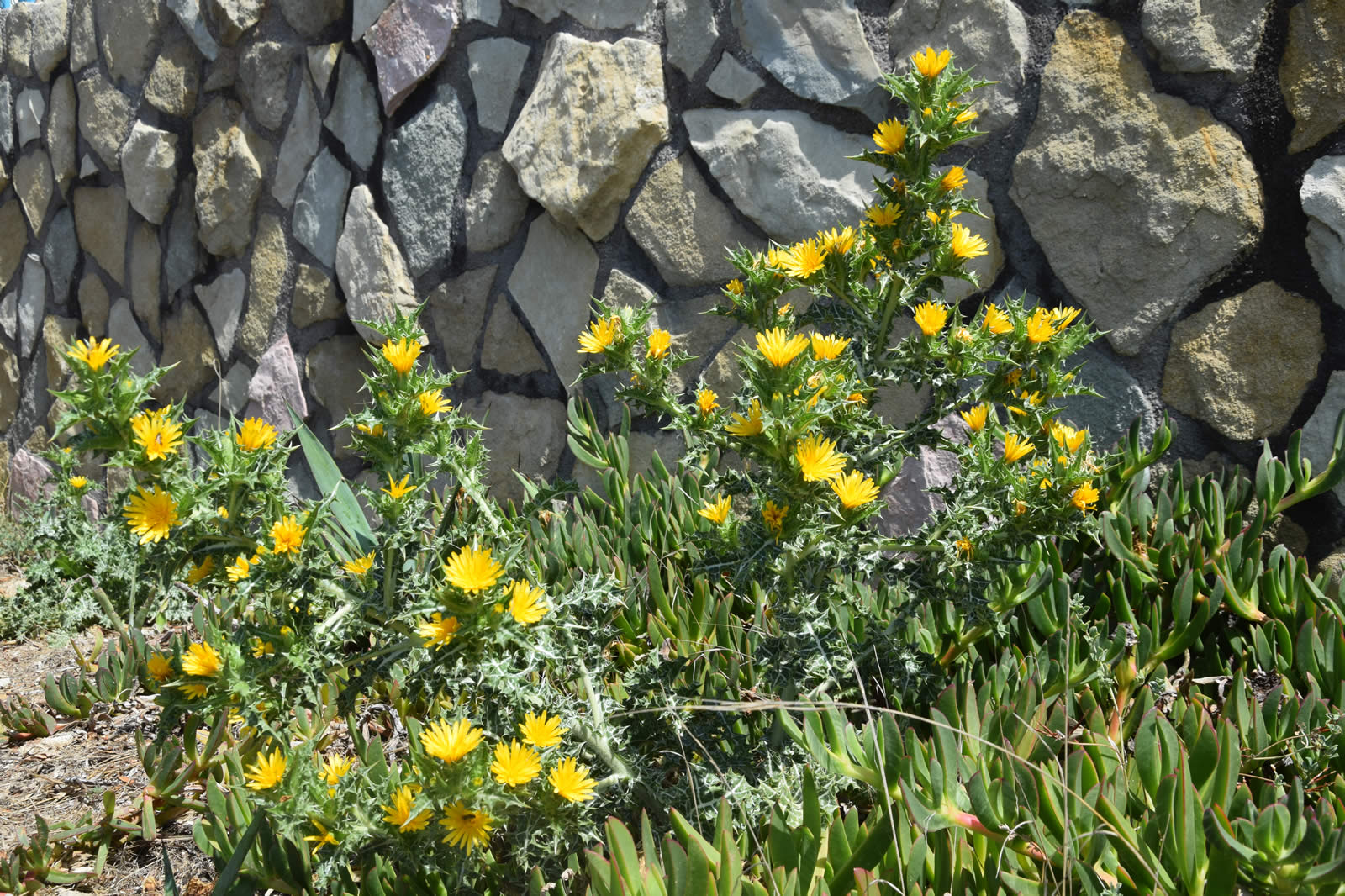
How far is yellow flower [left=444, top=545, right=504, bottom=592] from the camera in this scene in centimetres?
109

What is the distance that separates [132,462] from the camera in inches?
44.4

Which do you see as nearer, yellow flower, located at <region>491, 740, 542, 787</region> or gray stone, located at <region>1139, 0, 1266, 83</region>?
yellow flower, located at <region>491, 740, 542, 787</region>

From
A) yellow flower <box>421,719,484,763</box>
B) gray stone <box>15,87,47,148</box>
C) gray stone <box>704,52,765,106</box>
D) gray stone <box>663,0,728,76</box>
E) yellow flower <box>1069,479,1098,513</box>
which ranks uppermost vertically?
gray stone <box>15,87,47,148</box>

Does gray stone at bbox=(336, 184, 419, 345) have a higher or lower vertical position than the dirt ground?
higher

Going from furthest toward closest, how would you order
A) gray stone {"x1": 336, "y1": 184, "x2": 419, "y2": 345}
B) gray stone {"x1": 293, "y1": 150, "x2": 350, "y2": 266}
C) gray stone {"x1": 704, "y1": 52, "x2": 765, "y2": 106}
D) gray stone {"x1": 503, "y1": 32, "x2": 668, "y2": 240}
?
gray stone {"x1": 293, "y1": 150, "x2": 350, "y2": 266}
gray stone {"x1": 336, "y1": 184, "x2": 419, "y2": 345}
gray stone {"x1": 503, "y1": 32, "x2": 668, "y2": 240}
gray stone {"x1": 704, "y1": 52, "x2": 765, "y2": 106}

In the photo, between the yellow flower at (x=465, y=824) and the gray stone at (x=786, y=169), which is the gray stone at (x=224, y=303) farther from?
the yellow flower at (x=465, y=824)

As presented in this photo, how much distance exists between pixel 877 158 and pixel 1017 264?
30.9 inches

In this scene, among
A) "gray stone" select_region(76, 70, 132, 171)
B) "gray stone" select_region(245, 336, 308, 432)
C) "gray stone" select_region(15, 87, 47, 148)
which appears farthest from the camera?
"gray stone" select_region(15, 87, 47, 148)

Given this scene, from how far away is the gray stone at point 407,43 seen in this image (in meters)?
2.93

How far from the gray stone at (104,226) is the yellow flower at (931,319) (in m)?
3.87

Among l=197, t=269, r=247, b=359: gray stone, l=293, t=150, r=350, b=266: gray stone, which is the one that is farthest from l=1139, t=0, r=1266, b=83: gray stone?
l=197, t=269, r=247, b=359: gray stone

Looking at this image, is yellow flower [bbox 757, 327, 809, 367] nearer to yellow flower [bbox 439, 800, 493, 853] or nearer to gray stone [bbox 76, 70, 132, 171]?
yellow flower [bbox 439, 800, 493, 853]

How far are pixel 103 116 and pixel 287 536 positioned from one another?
3774 mm

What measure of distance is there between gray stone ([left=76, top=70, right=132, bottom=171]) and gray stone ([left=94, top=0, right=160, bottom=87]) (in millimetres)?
86
